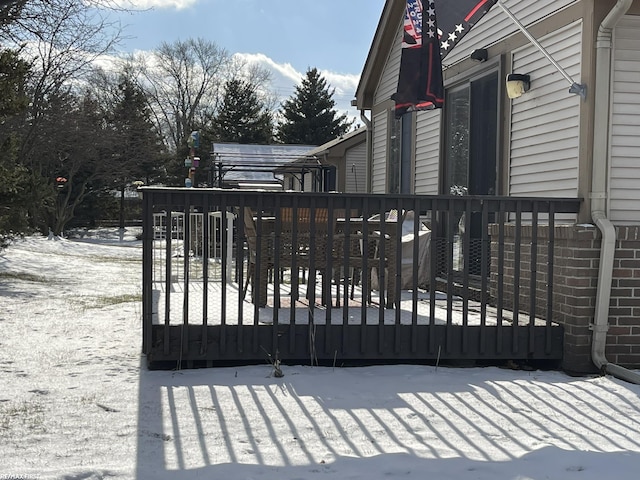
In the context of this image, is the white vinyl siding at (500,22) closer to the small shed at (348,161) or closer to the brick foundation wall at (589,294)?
the brick foundation wall at (589,294)

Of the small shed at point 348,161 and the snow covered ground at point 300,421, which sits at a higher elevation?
the small shed at point 348,161

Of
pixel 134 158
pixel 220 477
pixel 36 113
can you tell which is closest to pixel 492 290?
pixel 220 477

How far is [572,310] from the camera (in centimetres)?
527

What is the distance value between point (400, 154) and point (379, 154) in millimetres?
989

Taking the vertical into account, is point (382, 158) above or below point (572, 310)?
above

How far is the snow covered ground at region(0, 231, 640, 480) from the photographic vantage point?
3178mm

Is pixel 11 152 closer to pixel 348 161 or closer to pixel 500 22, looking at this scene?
pixel 500 22

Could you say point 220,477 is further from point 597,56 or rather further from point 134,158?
point 134,158

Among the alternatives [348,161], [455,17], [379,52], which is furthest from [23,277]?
[455,17]

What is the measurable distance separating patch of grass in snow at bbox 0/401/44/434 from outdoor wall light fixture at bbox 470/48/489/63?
5158mm

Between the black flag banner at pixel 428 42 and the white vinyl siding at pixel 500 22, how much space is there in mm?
641

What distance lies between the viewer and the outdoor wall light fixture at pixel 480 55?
721 centimetres

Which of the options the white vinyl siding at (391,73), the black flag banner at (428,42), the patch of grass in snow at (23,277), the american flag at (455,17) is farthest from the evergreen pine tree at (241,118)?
the american flag at (455,17)

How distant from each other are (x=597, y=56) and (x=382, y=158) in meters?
5.68
